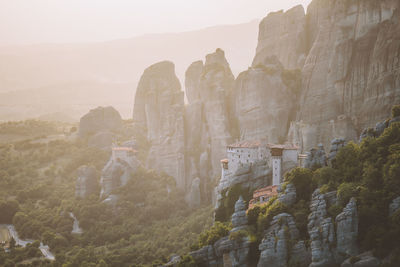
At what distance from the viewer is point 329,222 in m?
31.4

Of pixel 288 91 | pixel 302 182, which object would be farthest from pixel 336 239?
pixel 288 91

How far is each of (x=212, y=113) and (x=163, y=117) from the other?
43.0 feet

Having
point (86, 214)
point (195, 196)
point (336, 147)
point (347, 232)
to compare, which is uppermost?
point (336, 147)

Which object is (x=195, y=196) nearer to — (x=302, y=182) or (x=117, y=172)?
(x=117, y=172)

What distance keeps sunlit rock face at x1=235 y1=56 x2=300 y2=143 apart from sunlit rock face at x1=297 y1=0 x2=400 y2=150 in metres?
3.16

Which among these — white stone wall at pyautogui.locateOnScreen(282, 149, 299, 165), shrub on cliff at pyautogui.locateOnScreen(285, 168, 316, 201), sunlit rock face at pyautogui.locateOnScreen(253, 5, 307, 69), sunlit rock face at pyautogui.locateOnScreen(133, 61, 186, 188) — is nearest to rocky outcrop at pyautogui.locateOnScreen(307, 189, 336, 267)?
shrub on cliff at pyautogui.locateOnScreen(285, 168, 316, 201)

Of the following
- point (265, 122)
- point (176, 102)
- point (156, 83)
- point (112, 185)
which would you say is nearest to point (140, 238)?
point (112, 185)

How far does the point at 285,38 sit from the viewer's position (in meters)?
69.8

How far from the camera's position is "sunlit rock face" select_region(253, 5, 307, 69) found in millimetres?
67875

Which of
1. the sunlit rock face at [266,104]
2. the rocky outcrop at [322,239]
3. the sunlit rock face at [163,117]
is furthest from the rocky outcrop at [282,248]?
the sunlit rock face at [163,117]

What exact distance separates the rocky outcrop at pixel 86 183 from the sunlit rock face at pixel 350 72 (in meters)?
36.5

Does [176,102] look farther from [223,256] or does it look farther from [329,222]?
[329,222]

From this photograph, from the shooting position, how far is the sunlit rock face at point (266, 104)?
2425 inches

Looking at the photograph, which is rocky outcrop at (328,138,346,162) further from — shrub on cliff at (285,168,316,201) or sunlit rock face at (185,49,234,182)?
sunlit rock face at (185,49,234,182)
